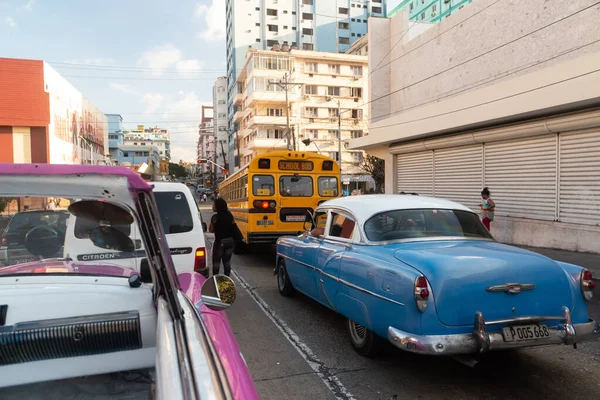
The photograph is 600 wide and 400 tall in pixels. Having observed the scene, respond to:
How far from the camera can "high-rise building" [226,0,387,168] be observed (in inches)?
2894

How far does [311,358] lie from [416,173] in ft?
52.3

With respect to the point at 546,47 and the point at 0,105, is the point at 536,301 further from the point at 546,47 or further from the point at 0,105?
the point at 0,105

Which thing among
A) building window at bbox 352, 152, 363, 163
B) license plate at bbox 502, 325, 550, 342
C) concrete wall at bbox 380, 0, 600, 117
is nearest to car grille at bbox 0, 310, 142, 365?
license plate at bbox 502, 325, 550, 342

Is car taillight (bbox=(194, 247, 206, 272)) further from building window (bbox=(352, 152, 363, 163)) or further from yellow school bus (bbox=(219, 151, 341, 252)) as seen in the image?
building window (bbox=(352, 152, 363, 163))

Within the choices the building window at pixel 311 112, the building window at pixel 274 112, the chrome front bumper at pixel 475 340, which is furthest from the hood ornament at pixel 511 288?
the building window at pixel 311 112

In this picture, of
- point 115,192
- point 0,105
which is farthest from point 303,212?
point 0,105

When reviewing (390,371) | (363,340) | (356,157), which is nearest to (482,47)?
(363,340)

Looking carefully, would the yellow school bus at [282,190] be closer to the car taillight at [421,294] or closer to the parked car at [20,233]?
the car taillight at [421,294]

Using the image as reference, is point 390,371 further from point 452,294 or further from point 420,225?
point 420,225

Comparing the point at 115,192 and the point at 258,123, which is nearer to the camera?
the point at 115,192

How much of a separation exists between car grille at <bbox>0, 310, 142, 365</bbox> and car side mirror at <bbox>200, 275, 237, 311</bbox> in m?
0.38

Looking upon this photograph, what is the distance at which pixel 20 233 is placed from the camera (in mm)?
2725

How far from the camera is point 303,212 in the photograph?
37.3 feet

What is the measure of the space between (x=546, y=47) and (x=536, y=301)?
13.6 meters
